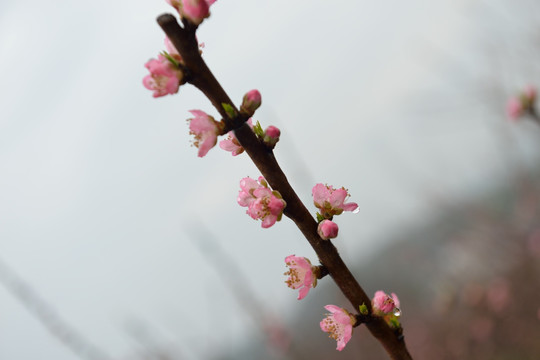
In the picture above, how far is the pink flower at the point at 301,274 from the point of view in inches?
51.8

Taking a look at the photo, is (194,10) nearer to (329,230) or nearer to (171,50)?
(171,50)

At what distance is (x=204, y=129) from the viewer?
1222mm

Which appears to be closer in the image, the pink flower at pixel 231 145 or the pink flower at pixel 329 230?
the pink flower at pixel 329 230

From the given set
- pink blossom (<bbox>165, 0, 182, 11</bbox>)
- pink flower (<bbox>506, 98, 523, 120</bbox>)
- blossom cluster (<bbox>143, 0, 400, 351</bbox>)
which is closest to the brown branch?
blossom cluster (<bbox>143, 0, 400, 351</bbox>)

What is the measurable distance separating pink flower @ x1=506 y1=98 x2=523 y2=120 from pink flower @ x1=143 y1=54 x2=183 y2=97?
10.9ft

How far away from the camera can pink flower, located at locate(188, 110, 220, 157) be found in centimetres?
121

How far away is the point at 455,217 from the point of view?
6.36 meters

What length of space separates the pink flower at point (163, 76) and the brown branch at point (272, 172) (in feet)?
0.12

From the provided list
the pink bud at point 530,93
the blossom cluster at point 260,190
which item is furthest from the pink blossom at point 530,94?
the blossom cluster at point 260,190

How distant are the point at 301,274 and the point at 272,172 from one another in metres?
0.39

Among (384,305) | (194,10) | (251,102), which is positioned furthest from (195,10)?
(384,305)

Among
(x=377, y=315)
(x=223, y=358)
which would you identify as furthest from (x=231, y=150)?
(x=223, y=358)

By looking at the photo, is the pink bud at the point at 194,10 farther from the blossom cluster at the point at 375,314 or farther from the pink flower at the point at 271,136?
the blossom cluster at the point at 375,314

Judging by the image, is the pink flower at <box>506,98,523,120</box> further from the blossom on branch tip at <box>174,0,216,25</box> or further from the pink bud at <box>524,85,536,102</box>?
the blossom on branch tip at <box>174,0,216,25</box>
